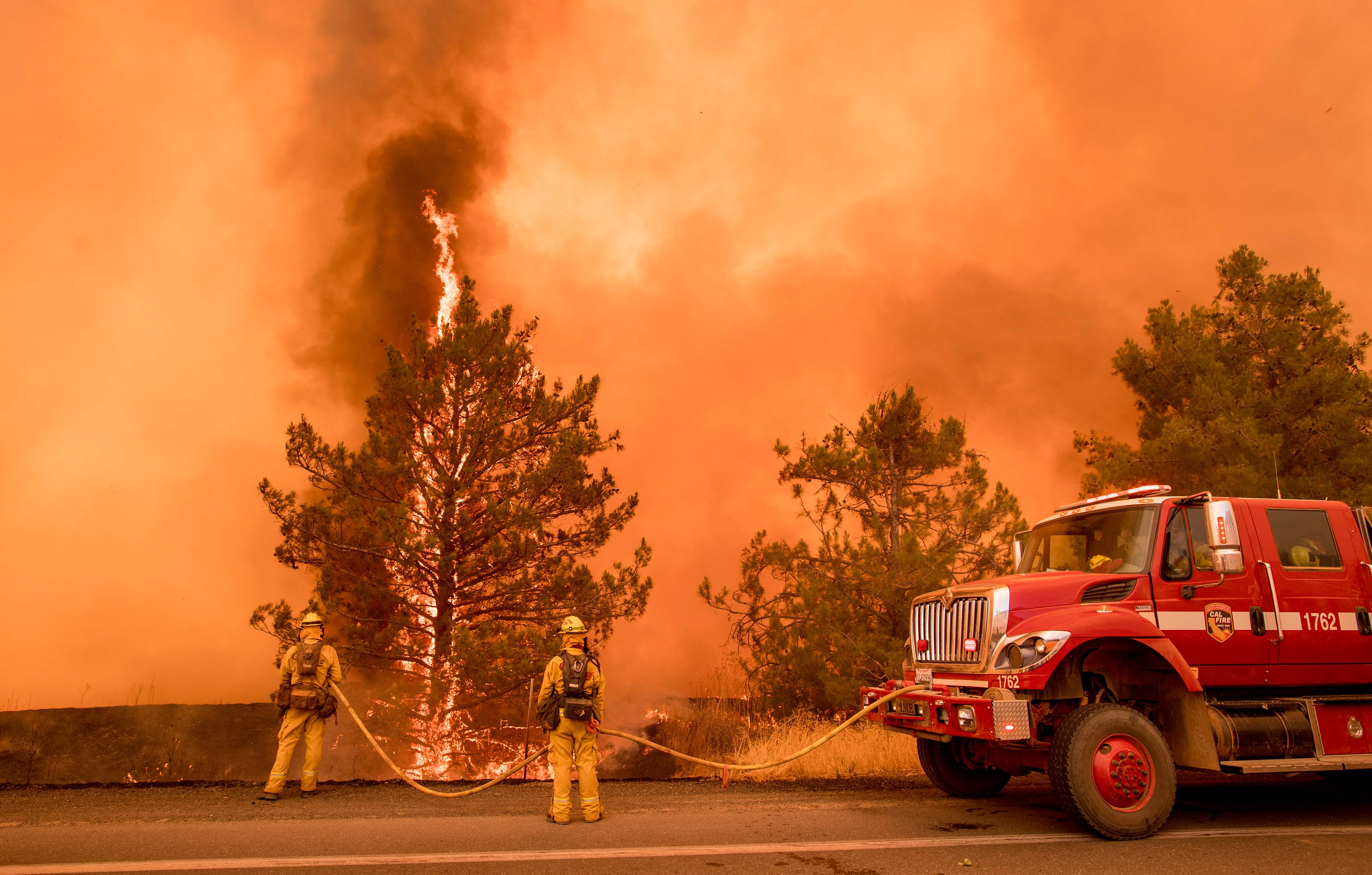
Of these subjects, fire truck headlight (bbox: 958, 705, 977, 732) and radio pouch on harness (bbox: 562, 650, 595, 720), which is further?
radio pouch on harness (bbox: 562, 650, 595, 720)

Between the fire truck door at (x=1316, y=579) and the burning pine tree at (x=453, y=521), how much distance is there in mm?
11440

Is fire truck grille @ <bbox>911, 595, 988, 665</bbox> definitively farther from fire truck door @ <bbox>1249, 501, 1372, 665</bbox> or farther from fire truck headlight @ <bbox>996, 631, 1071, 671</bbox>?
fire truck door @ <bbox>1249, 501, 1372, 665</bbox>

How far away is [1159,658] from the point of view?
6391 mm

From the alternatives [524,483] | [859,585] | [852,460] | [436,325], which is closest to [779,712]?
[859,585]

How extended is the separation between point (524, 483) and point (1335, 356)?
18191mm

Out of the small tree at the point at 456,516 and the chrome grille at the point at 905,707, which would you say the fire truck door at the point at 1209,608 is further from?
the small tree at the point at 456,516

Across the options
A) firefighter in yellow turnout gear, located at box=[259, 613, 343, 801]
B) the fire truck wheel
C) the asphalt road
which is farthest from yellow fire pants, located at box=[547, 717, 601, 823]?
the fire truck wheel

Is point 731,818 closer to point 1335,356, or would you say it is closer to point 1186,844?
point 1186,844

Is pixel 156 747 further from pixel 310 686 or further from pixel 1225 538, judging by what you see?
pixel 1225 538

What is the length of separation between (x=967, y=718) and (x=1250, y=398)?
15.4 m

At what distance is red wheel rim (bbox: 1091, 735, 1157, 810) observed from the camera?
5863mm

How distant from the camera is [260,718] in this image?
1185 centimetres

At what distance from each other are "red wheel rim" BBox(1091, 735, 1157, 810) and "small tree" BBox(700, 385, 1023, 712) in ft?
25.5

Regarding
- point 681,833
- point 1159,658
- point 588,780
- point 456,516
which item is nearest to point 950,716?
point 1159,658
